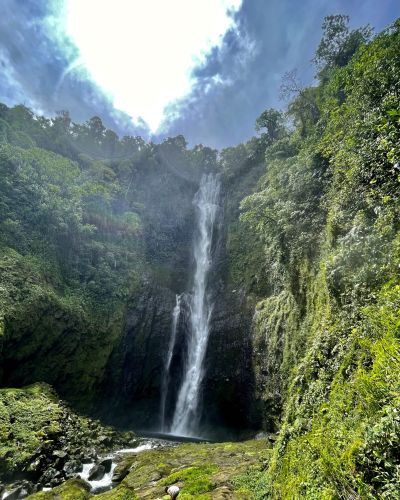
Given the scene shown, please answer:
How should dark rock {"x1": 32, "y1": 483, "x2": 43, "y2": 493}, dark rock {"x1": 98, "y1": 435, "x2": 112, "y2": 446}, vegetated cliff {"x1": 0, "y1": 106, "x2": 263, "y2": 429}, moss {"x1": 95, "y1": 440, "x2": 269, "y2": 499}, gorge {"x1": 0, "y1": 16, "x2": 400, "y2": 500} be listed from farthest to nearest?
vegetated cliff {"x1": 0, "y1": 106, "x2": 263, "y2": 429}, dark rock {"x1": 98, "y1": 435, "x2": 112, "y2": 446}, dark rock {"x1": 32, "y1": 483, "x2": 43, "y2": 493}, moss {"x1": 95, "y1": 440, "x2": 269, "y2": 499}, gorge {"x1": 0, "y1": 16, "x2": 400, "y2": 500}

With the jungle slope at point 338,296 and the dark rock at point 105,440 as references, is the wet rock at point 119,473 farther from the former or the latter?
the jungle slope at point 338,296

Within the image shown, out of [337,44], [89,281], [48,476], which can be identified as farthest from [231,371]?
[337,44]

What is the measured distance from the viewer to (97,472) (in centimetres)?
866

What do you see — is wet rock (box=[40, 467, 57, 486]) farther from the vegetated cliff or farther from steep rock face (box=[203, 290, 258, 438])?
steep rock face (box=[203, 290, 258, 438])

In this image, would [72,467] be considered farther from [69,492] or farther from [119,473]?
[69,492]

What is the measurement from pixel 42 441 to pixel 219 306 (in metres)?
14.3

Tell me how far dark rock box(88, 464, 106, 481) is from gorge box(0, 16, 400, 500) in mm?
633

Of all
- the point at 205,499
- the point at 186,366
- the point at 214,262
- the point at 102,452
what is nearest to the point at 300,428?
the point at 205,499

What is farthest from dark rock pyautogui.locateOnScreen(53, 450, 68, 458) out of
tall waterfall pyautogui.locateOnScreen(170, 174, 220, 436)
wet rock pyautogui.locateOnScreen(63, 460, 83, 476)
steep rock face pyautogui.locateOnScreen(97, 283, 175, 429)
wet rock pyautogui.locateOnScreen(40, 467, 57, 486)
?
tall waterfall pyautogui.locateOnScreen(170, 174, 220, 436)

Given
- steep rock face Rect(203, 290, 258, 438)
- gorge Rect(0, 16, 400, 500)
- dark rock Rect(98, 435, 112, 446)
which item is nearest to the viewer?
gorge Rect(0, 16, 400, 500)

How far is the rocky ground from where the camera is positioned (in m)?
7.99

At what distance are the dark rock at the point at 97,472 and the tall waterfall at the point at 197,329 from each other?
10.6m

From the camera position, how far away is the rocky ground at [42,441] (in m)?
7.99

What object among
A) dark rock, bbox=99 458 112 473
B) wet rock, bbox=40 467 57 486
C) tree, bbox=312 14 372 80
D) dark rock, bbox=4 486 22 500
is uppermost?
tree, bbox=312 14 372 80
